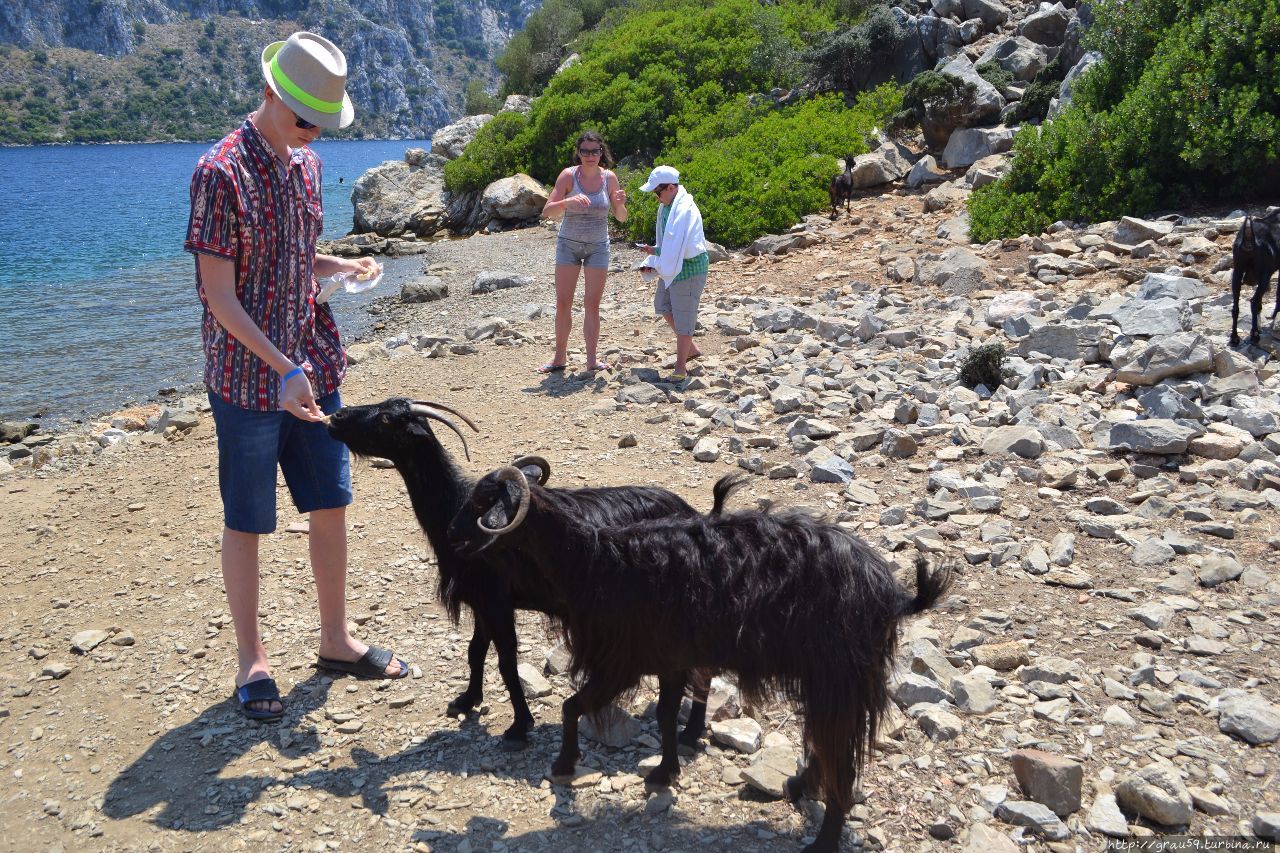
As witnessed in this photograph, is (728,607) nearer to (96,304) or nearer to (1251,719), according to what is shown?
(1251,719)

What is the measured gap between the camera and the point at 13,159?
8775cm

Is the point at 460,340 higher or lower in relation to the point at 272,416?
lower

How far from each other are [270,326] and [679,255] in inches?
190

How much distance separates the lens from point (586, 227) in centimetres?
866

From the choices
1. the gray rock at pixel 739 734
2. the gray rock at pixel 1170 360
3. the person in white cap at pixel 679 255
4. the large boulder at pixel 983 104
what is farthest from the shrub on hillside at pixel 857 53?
the gray rock at pixel 739 734

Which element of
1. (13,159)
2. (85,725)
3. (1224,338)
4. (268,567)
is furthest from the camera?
(13,159)

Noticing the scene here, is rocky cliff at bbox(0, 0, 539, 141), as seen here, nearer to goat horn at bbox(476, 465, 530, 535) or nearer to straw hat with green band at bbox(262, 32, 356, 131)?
straw hat with green band at bbox(262, 32, 356, 131)

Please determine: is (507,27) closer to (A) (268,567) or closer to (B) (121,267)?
(B) (121,267)

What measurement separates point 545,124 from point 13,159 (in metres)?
84.6

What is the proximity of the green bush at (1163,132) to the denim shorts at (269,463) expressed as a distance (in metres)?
10.3

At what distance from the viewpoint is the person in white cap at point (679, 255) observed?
26.8ft

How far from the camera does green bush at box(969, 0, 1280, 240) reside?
10984 millimetres

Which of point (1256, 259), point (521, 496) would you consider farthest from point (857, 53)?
point (521, 496)

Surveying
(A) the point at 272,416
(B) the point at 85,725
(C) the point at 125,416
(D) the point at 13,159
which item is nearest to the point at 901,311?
(A) the point at 272,416
